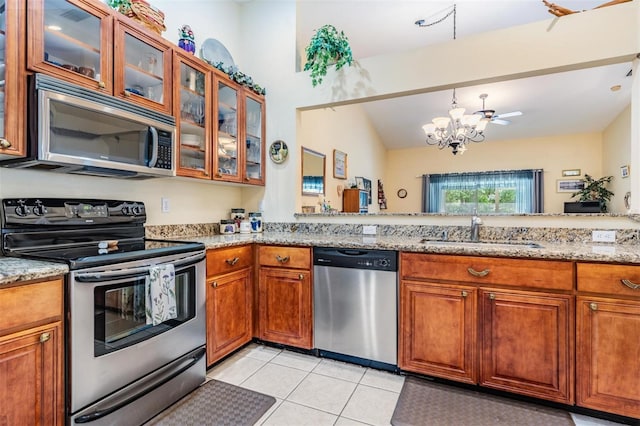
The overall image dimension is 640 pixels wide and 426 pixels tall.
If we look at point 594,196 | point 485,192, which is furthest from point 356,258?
point 594,196

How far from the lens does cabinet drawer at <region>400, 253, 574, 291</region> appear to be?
5.59 ft

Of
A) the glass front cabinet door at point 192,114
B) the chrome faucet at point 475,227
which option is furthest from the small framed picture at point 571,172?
the glass front cabinet door at point 192,114

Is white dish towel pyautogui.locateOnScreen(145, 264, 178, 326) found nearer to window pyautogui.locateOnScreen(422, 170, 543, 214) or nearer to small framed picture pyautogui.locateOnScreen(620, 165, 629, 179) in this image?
window pyautogui.locateOnScreen(422, 170, 543, 214)

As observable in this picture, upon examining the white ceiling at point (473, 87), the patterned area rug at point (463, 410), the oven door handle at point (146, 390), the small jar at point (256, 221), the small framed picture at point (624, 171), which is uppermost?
the white ceiling at point (473, 87)

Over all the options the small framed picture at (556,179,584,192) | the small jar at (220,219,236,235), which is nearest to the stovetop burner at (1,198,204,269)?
the small jar at (220,219,236,235)

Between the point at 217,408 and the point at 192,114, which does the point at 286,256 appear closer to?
the point at 217,408

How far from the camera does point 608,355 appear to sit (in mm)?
1608

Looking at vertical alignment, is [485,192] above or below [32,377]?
above

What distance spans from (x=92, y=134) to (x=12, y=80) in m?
0.36

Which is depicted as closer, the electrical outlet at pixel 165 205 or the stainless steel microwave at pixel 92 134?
the stainless steel microwave at pixel 92 134

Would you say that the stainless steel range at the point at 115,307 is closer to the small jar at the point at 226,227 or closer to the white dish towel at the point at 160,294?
the white dish towel at the point at 160,294

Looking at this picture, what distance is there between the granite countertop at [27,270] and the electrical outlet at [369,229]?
202 centimetres

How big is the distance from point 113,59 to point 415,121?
558cm

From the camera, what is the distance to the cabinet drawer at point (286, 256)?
2.31 m
